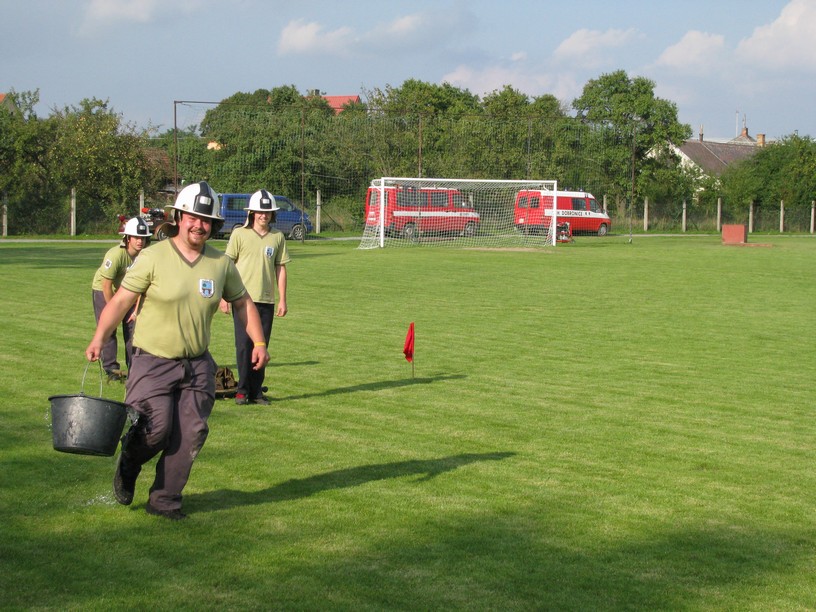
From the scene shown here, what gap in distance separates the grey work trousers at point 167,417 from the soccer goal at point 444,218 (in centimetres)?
3501

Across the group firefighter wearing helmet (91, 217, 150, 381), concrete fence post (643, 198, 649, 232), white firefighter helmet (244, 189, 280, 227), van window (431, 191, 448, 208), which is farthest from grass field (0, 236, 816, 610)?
concrete fence post (643, 198, 649, 232)

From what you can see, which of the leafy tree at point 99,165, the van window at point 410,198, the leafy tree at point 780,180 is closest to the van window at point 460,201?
the van window at point 410,198

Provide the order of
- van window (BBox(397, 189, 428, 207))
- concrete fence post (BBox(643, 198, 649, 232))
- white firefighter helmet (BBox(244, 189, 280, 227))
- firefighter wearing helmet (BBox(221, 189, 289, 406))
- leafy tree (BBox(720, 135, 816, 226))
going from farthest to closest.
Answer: leafy tree (BBox(720, 135, 816, 226)) < concrete fence post (BBox(643, 198, 649, 232)) < van window (BBox(397, 189, 428, 207)) < white firefighter helmet (BBox(244, 189, 280, 227)) < firefighter wearing helmet (BBox(221, 189, 289, 406))

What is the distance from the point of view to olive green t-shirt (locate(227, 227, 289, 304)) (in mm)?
10070

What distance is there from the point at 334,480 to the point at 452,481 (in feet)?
2.59

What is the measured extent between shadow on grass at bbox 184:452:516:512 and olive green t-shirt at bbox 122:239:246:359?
1032 mm

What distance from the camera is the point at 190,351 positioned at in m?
6.11

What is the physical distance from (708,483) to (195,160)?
4050cm

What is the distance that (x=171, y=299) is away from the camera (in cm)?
607

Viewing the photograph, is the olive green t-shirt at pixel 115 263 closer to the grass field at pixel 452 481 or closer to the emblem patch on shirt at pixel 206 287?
the grass field at pixel 452 481

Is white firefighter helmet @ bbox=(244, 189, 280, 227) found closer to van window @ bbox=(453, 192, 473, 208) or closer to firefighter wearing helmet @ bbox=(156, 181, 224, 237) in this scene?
firefighter wearing helmet @ bbox=(156, 181, 224, 237)

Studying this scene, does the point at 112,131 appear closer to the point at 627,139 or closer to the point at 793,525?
the point at 627,139

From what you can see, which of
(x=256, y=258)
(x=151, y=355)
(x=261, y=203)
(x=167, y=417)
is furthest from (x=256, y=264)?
(x=167, y=417)

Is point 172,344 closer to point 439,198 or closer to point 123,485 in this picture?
point 123,485
